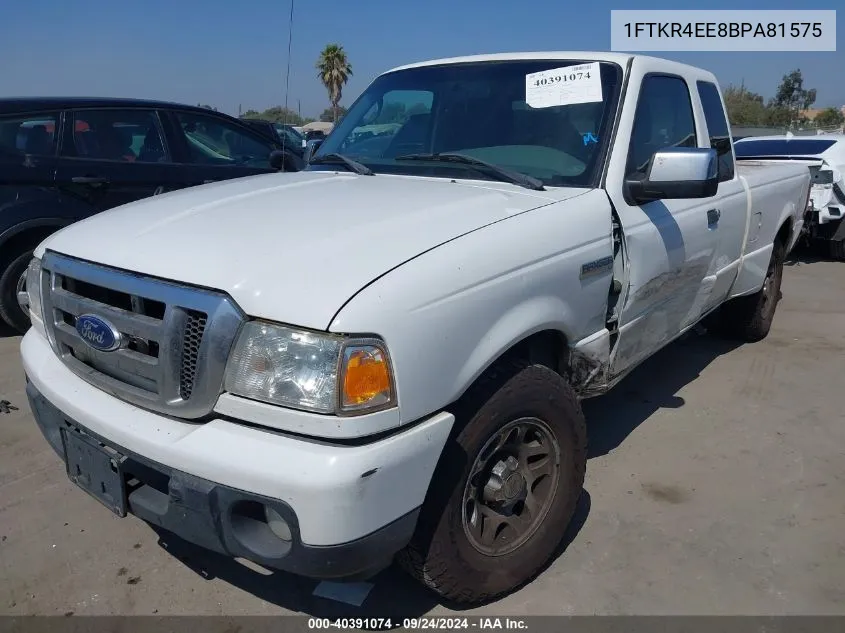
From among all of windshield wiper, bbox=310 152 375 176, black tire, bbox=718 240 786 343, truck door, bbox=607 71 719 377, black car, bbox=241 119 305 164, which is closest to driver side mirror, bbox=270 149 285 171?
black car, bbox=241 119 305 164

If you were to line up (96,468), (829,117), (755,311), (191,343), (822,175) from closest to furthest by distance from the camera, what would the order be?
1. (191,343)
2. (96,468)
3. (755,311)
4. (822,175)
5. (829,117)

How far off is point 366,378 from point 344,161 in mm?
1816

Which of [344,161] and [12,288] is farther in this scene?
[12,288]

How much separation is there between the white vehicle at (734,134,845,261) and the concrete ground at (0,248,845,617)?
5076 millimetres

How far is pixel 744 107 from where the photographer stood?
Answer: 4078 cm

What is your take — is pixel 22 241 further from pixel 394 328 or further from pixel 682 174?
pixel 682 174

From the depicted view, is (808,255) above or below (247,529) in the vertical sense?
above

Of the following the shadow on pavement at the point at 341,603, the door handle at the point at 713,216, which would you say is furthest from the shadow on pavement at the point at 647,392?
the door handle at the point at 713,216

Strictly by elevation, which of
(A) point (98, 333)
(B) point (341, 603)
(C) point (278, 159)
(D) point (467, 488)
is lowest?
(B) point (341, 603)

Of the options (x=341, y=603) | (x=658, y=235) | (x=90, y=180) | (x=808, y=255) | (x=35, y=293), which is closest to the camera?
(x=341, y=603)

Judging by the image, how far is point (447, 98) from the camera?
341cm

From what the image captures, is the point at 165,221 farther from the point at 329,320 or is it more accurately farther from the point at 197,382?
the point at 329,320

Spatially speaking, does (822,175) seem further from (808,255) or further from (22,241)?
(22,241)

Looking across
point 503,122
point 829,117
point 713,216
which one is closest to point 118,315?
point 503,122
